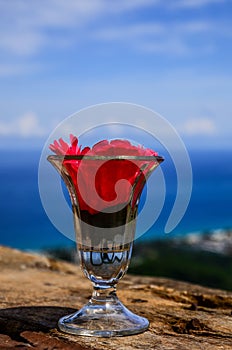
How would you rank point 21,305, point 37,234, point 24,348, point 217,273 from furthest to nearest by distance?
1. point 37,234
2. point 217,273
3. point 21,305
4. point 24,348

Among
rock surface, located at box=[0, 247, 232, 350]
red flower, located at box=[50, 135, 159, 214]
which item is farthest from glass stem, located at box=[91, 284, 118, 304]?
red flower, located at box=[50, 135, 159, 214]

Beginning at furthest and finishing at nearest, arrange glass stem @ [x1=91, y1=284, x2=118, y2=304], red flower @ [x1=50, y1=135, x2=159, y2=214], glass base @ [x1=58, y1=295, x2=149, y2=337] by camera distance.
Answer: glass stem @ [x1=91, y1=284, x2=118, y2=304] < glass base @ [x1=58, y1=295, x2=149, y2=337] < red flower @ [x1=50, y1=135, x2=159, y2=214]

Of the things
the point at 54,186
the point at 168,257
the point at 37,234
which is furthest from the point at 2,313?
the point at 37,234

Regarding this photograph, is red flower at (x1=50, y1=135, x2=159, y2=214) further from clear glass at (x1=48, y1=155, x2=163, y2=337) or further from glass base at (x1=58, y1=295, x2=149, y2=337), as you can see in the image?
glass base at (x1=58, y1=295, x2=149, y2=337)

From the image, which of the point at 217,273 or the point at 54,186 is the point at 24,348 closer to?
the point at 54,186

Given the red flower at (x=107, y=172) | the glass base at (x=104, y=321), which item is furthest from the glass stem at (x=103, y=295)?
the red flower at (x=107, y=172)
